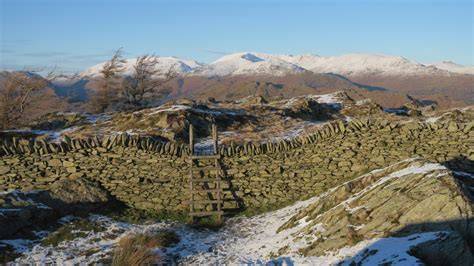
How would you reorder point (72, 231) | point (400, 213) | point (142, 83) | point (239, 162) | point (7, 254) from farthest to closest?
point (142, 83)
point (239, 162)
point (72, 231)
point (7, 254)
point (400, 213)

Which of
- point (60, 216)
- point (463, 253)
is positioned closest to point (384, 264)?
point (463, 253)

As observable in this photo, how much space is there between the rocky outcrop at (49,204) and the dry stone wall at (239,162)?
0.57 metres

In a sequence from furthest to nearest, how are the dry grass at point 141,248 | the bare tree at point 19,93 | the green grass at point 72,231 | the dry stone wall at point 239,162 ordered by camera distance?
1. the bare tree at point 19,93
2. the dry stone wall at point 239,162
3. the green grass at point 72,231
4. the dry grass at point 141,248

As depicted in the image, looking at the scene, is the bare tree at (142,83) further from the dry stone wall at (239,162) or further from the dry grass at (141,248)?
the dry grass at (141,248)

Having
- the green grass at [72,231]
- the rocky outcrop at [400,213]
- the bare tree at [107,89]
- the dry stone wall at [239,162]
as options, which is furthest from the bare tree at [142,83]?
the rocky outcrop at [400,213]

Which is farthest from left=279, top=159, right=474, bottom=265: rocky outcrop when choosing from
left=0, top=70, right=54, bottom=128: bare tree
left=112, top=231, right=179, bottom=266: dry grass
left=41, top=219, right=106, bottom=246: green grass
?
left=0, top=70, right=54, bottom=128: bare tree

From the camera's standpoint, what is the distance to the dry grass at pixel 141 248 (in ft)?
30.4

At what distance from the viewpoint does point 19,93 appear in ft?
99.4

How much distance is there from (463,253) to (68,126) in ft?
65.9

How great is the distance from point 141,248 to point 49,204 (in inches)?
210

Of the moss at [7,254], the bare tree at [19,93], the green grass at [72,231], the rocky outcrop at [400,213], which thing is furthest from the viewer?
→ the bare tree at [19,93]

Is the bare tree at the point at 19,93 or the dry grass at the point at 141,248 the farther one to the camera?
the bare tree at the point at 19,93

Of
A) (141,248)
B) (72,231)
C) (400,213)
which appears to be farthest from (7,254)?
(400,213)

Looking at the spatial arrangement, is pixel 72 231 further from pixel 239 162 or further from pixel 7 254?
pixel 239 162
